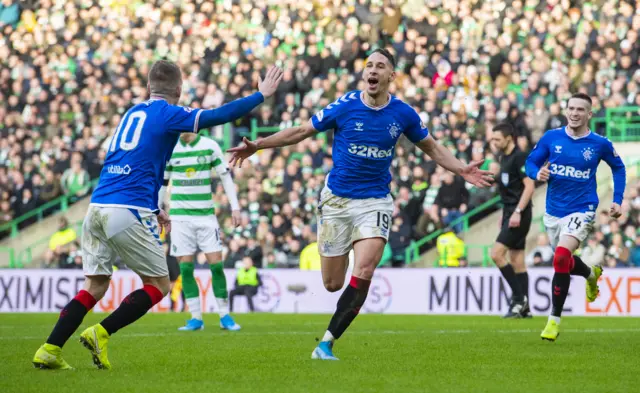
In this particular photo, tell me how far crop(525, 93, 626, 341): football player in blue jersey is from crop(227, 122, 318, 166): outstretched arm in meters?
3.19

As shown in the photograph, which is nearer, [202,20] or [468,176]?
[468,176]

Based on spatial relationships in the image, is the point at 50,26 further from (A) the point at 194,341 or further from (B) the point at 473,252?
(A) the point at 194,341

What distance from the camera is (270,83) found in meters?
8.30

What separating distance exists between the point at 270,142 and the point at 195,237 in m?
4.56

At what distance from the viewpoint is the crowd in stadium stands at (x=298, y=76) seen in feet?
74.0

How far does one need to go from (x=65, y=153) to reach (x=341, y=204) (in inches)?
714

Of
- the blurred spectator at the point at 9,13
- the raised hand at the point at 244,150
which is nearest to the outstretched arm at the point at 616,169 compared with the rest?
the raised hand at the point at 244,150

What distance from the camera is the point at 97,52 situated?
2973cm

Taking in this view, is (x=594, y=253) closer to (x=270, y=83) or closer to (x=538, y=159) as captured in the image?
(x=538, y=159)

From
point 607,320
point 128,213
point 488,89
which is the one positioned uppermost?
point 488,89

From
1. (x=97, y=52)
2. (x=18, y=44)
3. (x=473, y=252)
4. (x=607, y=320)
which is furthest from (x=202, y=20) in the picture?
(x=607, y=320)

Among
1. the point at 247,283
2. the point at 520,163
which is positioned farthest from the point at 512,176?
the point at 247,283

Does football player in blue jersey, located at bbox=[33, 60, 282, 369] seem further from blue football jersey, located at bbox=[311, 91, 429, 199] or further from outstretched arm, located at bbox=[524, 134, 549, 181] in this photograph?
outstretched arm, located at bbox=[524, 134, 549, 181]

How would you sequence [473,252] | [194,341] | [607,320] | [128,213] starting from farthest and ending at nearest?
[473,252] → [607,320] → [194,341] → [128,213]
